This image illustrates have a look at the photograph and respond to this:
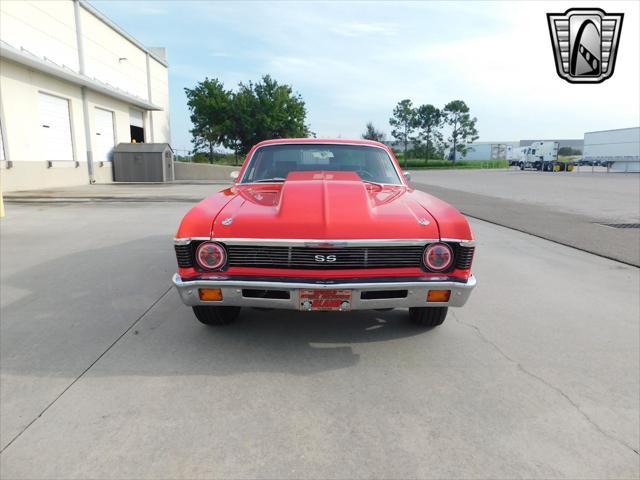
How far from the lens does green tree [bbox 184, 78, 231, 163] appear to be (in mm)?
34656

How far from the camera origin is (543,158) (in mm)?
48438

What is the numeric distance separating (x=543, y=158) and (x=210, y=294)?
176 feet

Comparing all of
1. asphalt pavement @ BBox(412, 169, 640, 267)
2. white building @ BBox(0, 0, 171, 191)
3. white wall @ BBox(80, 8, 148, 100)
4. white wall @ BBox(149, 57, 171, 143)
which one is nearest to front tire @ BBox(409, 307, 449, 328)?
asphalt pavement @ BBox(412, 169, 640, 267)

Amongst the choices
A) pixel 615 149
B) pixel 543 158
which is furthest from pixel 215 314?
pixel 543 158

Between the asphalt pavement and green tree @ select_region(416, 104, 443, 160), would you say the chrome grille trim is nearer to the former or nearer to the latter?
the asphalt pavement

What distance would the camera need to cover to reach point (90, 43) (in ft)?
64.8

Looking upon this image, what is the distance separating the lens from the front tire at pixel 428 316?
335 cm

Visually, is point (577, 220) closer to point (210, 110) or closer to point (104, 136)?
point (104, 136)

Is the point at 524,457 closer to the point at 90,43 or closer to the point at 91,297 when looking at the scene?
the point at 91,297

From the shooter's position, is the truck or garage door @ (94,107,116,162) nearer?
garage door @ (94,107,116,162)

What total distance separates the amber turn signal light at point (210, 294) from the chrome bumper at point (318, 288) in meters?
0.02

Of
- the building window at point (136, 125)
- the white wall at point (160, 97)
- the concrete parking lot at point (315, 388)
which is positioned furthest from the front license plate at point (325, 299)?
the white wall at point (160, 97)

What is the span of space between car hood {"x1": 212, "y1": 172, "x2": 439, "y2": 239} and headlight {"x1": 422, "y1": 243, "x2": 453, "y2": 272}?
0.08 m

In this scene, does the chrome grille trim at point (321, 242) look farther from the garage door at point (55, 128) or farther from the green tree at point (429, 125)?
the green tree at point (429, 125)
